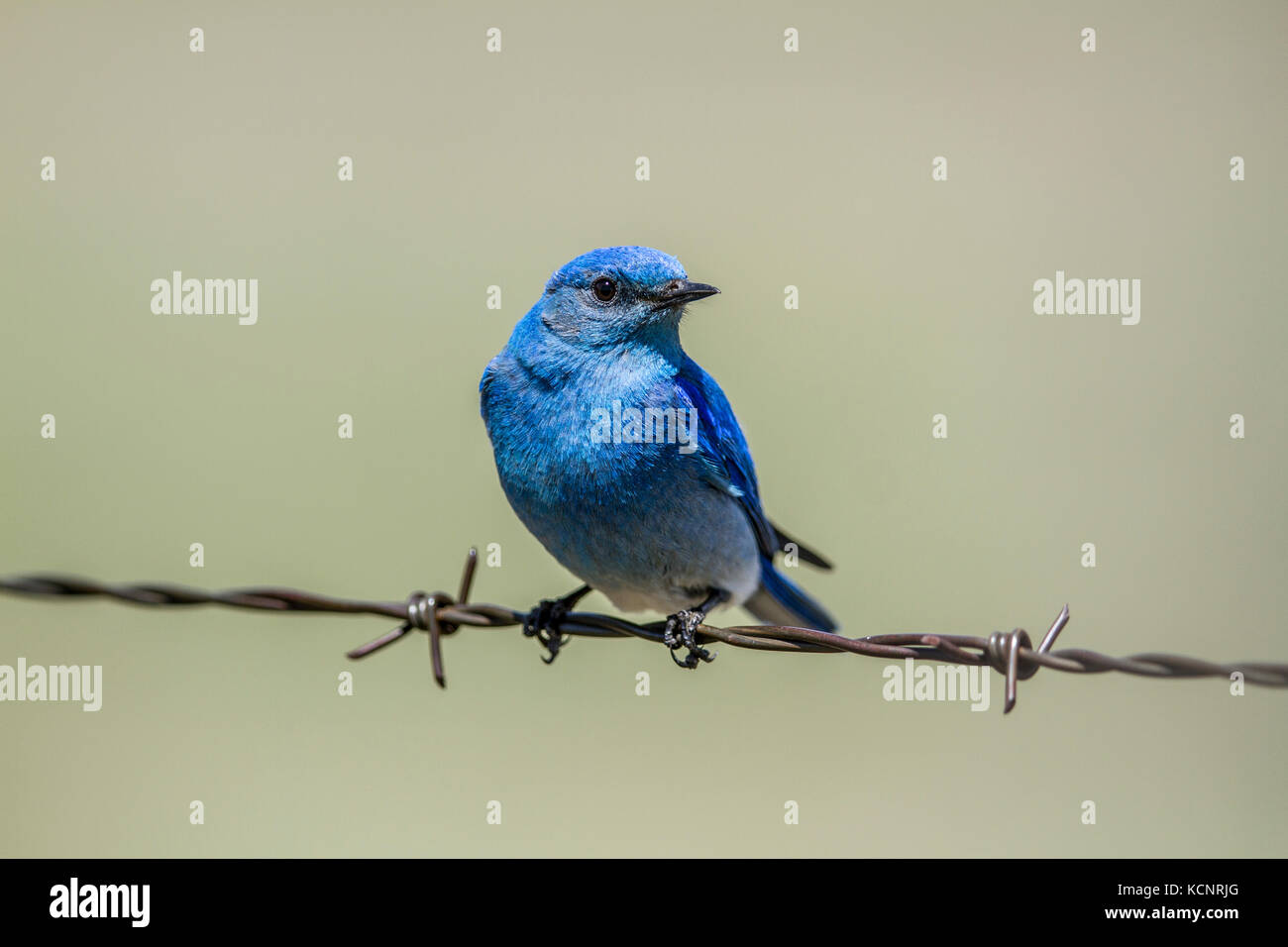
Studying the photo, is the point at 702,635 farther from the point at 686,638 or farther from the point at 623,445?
the point at 623,445

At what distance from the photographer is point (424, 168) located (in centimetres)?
1005

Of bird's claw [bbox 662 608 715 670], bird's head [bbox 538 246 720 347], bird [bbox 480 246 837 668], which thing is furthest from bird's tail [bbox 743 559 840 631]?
bird's head [bbox 538 246 720 347]

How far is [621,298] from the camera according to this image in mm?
4652

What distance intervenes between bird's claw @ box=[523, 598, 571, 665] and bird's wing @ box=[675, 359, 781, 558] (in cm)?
85

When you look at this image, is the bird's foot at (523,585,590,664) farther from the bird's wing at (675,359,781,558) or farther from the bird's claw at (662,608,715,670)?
the bird's wing at (675,359,781,558)

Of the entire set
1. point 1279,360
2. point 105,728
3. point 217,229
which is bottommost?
point 105,728

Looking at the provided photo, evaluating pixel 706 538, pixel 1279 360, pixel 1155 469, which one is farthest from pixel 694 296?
pixel 1279 360

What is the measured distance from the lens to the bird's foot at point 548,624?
4.80 meters

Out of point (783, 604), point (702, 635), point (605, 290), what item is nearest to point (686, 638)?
point (702, 635)

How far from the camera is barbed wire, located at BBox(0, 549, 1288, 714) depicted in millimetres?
3072

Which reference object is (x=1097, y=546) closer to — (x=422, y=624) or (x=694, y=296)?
(x=694, y=296)

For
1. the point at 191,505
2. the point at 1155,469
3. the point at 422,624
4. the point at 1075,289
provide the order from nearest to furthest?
the point at 422,624 → the point at 191,505 → the point at 1155,469 → the point at 1075,289

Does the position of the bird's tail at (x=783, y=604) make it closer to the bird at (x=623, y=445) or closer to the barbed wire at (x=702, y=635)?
the bird at (x=623, y=445)

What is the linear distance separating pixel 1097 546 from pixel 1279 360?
2736 millimetres
